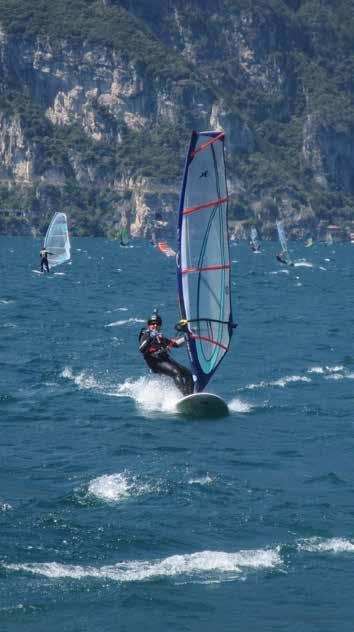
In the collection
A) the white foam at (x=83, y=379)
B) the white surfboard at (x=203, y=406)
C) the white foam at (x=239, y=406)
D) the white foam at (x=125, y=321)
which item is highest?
the white surfboard at (x=203, y=406)

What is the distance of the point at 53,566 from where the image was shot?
693 inches

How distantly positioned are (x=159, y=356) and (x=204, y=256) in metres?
2.56

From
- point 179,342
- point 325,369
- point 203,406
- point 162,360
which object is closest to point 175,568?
point 203,406

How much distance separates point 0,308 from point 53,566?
4168cm

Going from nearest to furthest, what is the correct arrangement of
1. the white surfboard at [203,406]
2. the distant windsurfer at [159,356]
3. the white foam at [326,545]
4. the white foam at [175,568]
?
1. the white foam at [175,568]
2. the white foam at [326,545]
3. the white surfboard at [203,406]
4. the distant windsurfer at [159,356]

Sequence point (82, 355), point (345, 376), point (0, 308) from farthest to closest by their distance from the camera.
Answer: point (0, 308) < point (82, 355) < point (345, 376)

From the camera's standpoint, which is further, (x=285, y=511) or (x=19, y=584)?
(x=285, y=511)

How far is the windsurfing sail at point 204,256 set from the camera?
97.1ft

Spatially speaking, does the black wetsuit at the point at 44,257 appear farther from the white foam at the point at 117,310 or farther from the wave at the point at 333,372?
the wave at the point at 333,372

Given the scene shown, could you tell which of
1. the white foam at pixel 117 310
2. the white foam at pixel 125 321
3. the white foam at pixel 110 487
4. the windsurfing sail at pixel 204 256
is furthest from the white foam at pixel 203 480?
the white foam at pixel 117 310

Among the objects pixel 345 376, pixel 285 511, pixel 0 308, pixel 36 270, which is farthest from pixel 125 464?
pixel 36 270

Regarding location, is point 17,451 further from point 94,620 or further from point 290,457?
point 94,620

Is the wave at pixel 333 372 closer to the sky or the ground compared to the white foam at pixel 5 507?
closer to the ground

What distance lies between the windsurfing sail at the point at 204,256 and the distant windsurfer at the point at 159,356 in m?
0.44
